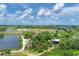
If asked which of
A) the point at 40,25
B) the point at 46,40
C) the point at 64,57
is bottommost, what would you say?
the point at 64,57

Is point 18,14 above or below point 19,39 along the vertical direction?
above

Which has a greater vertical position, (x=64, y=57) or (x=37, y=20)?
(x=37, y=20)

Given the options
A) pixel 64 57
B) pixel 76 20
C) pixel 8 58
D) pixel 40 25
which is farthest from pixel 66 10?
pixel 8 58

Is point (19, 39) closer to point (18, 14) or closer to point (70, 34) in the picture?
point (18, 14)

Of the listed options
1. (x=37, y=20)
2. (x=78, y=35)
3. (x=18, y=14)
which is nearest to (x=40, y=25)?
(x=37, y=20)

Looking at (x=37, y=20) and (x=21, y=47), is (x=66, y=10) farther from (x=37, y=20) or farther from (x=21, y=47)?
(x=21, y=47)

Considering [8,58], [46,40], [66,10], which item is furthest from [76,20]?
[8,58]

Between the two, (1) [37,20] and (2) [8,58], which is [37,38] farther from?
(2) [8,58]
